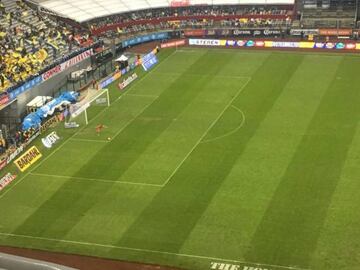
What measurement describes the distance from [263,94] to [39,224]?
99.3 feet

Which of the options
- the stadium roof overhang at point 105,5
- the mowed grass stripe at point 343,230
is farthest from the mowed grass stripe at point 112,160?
the stadium roof overhang at point 105,5

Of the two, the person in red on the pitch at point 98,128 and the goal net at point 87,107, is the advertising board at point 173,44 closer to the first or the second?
the goal net at point 87,107

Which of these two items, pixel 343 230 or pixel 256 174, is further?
pixel 256 174

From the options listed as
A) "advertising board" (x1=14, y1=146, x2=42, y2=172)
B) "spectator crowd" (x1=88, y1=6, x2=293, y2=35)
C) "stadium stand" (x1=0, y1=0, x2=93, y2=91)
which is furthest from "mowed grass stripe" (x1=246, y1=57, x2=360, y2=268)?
"spectator crowd" (x1=88, y1=6, x2=293, y2=35)

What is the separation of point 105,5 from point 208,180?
2103 inches

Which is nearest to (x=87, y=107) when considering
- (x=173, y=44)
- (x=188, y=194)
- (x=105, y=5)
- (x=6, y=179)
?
(x=6, y=179)

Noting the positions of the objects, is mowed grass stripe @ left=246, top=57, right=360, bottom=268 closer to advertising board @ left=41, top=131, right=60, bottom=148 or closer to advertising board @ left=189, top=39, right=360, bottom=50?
advertising board @ left=189, top=39, right=360, bottom=50

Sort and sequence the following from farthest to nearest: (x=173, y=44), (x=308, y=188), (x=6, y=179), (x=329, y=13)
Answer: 1. (x=329, y=13)
2. (x=173, y=44)
3. (x=6, y=179)
4. (x=308, y=188)

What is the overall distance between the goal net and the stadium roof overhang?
23.0 m

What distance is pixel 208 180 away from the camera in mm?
45969

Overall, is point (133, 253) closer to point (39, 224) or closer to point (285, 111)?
point (39, 224)

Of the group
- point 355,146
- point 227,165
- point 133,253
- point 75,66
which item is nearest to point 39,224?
point 133,253

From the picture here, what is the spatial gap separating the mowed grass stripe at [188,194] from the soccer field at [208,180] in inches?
4.1

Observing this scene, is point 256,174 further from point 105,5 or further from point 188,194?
point 105,5
